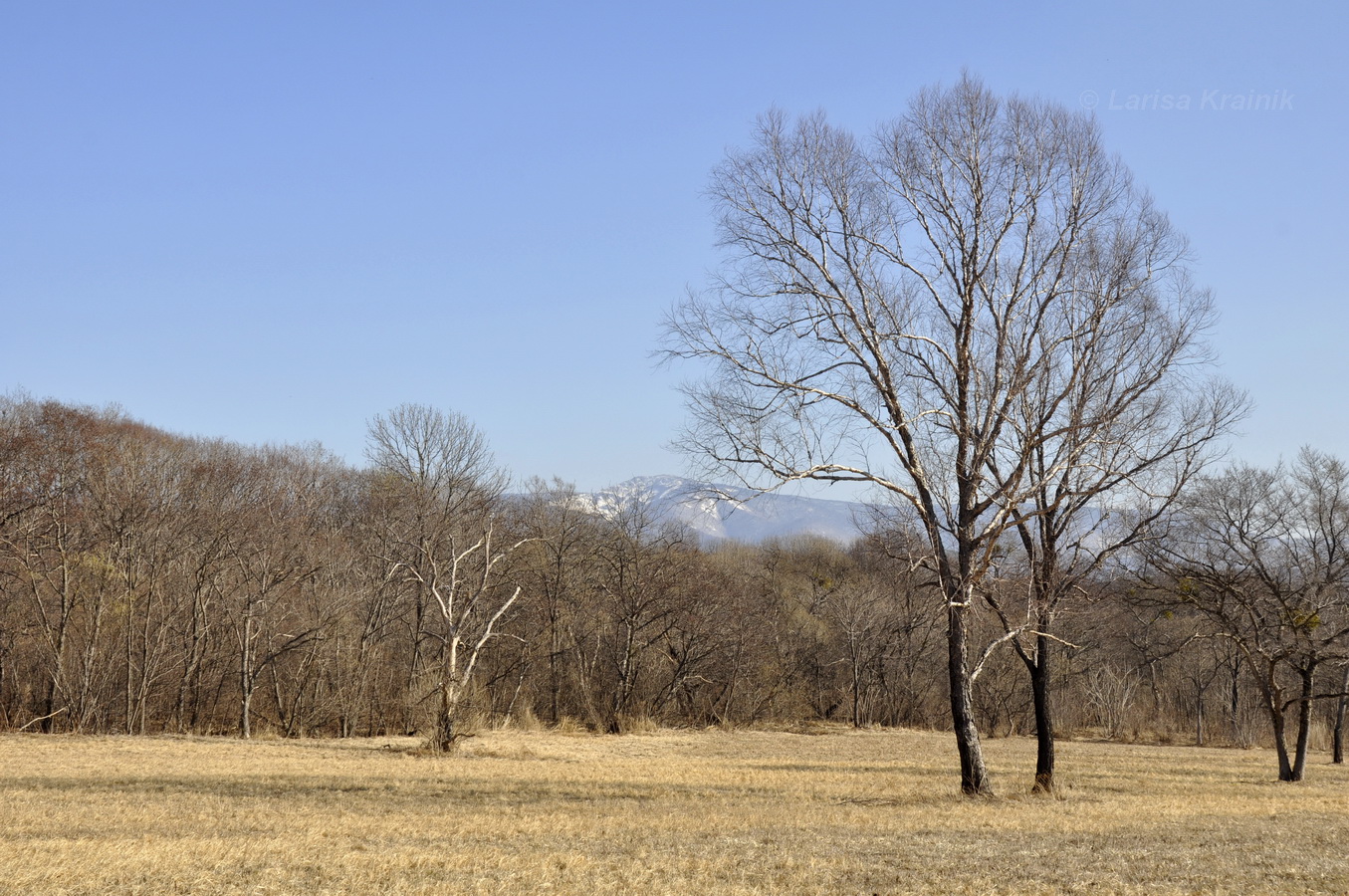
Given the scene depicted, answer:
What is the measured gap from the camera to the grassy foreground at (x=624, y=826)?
7926mm

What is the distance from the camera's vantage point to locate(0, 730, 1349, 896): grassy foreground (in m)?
7.93

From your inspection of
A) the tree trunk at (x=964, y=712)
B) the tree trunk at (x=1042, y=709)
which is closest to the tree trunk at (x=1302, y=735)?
the tree trunk at (x=1042, y=709)

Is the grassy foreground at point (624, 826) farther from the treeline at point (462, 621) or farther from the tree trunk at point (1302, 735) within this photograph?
the treeline at point (462, 621)

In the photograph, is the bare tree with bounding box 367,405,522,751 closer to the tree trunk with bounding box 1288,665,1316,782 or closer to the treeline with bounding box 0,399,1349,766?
the treeline with bounding box 0,399,1349,766

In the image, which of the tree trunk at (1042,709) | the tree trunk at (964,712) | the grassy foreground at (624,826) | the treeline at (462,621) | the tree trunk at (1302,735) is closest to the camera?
the grassy foreground at (624,826)

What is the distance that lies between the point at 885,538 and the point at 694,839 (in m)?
7.15

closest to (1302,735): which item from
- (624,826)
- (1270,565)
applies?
(1270,565)

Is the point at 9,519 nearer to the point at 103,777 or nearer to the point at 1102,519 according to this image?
the point at 103,777

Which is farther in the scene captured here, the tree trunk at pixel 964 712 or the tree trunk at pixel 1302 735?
the tree trunk at pixel 1302 735

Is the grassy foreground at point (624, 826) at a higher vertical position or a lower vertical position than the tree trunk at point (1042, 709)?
lower

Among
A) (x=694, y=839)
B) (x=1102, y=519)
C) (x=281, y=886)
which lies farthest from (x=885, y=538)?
(x=281, y=886)

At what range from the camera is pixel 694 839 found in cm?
1038

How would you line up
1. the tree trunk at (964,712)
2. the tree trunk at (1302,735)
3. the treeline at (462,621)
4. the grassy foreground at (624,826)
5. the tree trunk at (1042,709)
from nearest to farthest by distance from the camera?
the grassy foreground at (624,826)
the tree trunk at (964,712)
the tree trunk at (1042,709)
the tree trunk at (1302,735)
the treeline at (462,621)

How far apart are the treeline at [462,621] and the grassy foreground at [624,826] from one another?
4.02 metres
